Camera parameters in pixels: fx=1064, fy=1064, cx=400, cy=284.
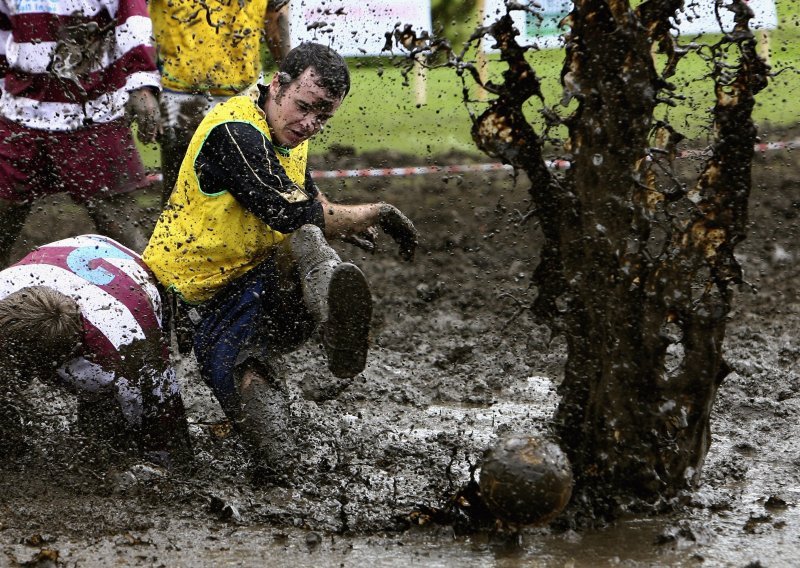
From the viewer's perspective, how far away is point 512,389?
5.19m

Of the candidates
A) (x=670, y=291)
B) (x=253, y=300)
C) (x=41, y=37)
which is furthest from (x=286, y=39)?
(x=670, y=291)

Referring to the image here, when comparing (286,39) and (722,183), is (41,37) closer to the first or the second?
(286,39)

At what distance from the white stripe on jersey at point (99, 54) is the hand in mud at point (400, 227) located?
1690 mm

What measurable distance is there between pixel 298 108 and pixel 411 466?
1.43m

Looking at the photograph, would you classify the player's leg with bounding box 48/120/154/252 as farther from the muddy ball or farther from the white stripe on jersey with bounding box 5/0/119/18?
the muddy ball

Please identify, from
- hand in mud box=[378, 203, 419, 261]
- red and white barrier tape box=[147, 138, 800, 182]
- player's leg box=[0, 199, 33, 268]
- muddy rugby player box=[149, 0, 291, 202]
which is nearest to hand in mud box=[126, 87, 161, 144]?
muddy rugby player box=[149, 0, 291, 202]

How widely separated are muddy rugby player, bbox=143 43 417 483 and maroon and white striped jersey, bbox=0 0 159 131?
3.92ft

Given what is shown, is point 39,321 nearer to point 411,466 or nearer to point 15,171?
point 411,466

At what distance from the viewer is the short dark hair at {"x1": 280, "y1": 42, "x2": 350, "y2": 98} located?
3.95 m

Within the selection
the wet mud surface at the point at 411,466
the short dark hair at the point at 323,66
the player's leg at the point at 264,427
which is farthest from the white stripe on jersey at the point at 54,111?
the player's leg at the point at 264,427

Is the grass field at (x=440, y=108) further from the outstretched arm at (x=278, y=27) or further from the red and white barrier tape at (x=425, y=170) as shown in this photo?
the outstretched arm at (x=278, y=27)

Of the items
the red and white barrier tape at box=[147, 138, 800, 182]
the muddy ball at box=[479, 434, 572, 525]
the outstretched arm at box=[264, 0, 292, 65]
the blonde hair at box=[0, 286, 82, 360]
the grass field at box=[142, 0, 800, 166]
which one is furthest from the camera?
the grass field at box=[142, 0, 800, 166]

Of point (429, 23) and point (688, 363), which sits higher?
point (429, 23)

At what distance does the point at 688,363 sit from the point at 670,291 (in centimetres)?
26
